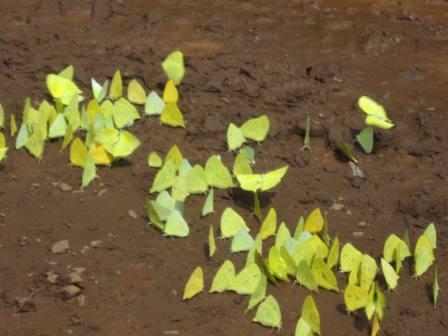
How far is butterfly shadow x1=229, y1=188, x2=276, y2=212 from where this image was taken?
3742mm

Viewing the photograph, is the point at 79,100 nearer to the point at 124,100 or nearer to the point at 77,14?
the point at 124,100

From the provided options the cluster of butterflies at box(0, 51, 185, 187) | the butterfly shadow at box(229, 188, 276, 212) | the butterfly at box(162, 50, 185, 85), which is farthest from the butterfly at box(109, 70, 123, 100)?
the butterfly shadow at box(229, 188, 276, 212)

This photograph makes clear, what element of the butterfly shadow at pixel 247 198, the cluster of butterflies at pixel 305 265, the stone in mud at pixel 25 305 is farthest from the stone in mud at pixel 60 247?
the butterfly shadow at pixel 247 198

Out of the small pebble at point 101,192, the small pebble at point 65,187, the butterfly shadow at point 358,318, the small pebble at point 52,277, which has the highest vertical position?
the small pebble at point 65,187

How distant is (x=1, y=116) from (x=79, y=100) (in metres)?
0.36

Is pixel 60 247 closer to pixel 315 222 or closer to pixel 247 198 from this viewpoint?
pixel 247 198

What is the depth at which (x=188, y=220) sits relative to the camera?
143 inches

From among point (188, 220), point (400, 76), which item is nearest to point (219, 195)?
point (188, 220)

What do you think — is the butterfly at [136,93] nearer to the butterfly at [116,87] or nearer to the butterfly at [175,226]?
the butterfly at [116,87]

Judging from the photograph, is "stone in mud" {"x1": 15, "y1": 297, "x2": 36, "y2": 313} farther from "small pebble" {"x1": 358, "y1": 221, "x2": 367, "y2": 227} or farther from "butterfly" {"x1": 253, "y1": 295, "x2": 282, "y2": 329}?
"small pebble" {"x1": 358, "y1": 221, "x2": 367, "y2": 227}

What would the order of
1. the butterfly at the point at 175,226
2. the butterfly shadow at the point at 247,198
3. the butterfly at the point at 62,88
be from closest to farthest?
the butterfly at the point at 175,226 → the butterfly shadow at the point at 247,198 → the butterfly at the point at 62,88

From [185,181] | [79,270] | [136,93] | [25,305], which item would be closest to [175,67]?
[136,93]

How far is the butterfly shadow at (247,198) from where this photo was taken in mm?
3742

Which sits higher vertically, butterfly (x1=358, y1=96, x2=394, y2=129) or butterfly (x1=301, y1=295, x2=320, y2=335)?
butterfly (x1=358, y1=96, x2=394, y2=129)
